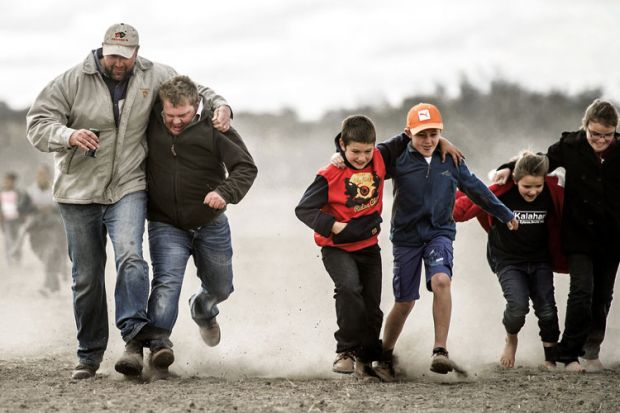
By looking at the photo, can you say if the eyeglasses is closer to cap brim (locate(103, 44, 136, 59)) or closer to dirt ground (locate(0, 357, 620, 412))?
dirt ground (locate(0, 357, 620, 412))

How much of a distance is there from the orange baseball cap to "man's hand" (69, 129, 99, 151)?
7.52 feet

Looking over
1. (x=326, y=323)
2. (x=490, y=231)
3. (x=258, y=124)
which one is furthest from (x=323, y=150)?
(x=490, y=231)

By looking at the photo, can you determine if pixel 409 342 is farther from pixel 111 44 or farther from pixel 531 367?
pixel 111 44

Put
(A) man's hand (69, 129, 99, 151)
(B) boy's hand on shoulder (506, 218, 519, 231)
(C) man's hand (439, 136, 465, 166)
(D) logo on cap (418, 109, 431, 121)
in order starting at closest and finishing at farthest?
1. (A) man's hand (69, 129, 99, 151)
2. (D) logo on cap (418, 109, 431, 121)
3. (C) man's hand (439, 136, 465, 166)
4. (B) boy's hand on shoulder (506, 218, 519, 231)

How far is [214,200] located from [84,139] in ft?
3.19

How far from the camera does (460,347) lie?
9.95 metres

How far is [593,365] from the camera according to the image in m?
8.74

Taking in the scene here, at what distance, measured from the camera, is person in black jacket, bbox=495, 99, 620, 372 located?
844 centimetres

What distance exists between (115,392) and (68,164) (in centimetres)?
169

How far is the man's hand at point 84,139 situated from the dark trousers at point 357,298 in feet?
6.11

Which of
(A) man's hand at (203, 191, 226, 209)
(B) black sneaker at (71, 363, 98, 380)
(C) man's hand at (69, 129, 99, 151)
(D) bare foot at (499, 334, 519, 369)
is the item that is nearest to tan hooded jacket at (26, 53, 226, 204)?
(C) man's hand at (69, 129, 99, 151)

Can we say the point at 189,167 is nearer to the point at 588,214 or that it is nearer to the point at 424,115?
the point at 424,115

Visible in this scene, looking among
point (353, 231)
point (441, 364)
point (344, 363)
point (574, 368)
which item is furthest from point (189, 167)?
point (574, 368)

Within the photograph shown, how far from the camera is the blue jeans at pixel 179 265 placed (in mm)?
7641
